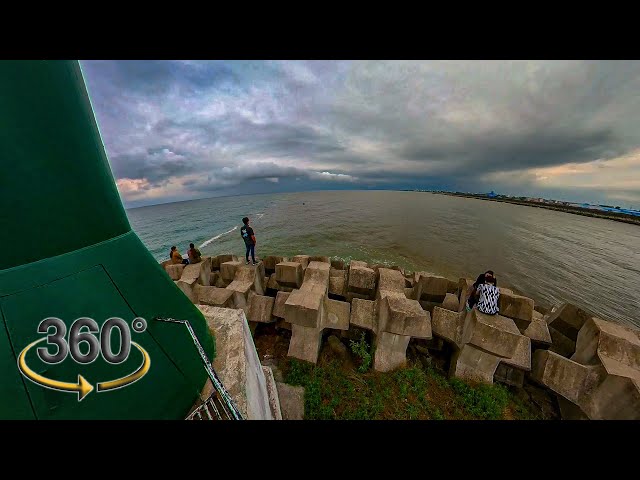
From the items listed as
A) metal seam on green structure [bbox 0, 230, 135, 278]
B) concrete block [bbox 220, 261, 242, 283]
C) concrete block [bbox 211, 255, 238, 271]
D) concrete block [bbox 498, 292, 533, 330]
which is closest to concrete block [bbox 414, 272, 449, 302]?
concrete block [bbox 498, 292, 533, 330]

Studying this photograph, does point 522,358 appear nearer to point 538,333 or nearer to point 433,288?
point 538,333

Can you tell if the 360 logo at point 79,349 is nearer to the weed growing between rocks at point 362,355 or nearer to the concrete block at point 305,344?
the concrete block at point 305,344

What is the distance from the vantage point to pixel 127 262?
2.33 m

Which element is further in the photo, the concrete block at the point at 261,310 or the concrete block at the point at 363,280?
the concrete block at the point at 363,280

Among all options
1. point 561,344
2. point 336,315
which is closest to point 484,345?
point 336,315

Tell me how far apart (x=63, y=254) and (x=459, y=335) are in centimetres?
723

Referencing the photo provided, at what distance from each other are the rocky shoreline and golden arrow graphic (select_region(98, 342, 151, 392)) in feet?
10.7

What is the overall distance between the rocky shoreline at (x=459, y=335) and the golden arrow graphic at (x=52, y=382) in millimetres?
3732

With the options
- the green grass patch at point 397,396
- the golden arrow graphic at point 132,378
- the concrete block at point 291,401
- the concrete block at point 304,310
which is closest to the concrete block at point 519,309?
the green grass patch at point 397,396

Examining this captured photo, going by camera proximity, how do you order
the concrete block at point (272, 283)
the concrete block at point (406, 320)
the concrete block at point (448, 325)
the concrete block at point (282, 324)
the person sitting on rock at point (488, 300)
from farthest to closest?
the concrete block at point (272, 283) → the concrete block at point (282, 324) → the concrete block at point (448, 325) → the person sitting on rock at point (488, 300) → the concrete block at point (406, 320)

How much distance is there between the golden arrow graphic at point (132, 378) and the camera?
193 cm

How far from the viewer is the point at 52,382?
165 centimetres

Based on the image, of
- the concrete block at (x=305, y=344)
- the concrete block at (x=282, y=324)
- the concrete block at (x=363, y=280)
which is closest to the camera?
the concrete block at (x=305, y=344)

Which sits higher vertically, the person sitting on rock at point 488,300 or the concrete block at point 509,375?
the person sitting on rock at point 488,300
